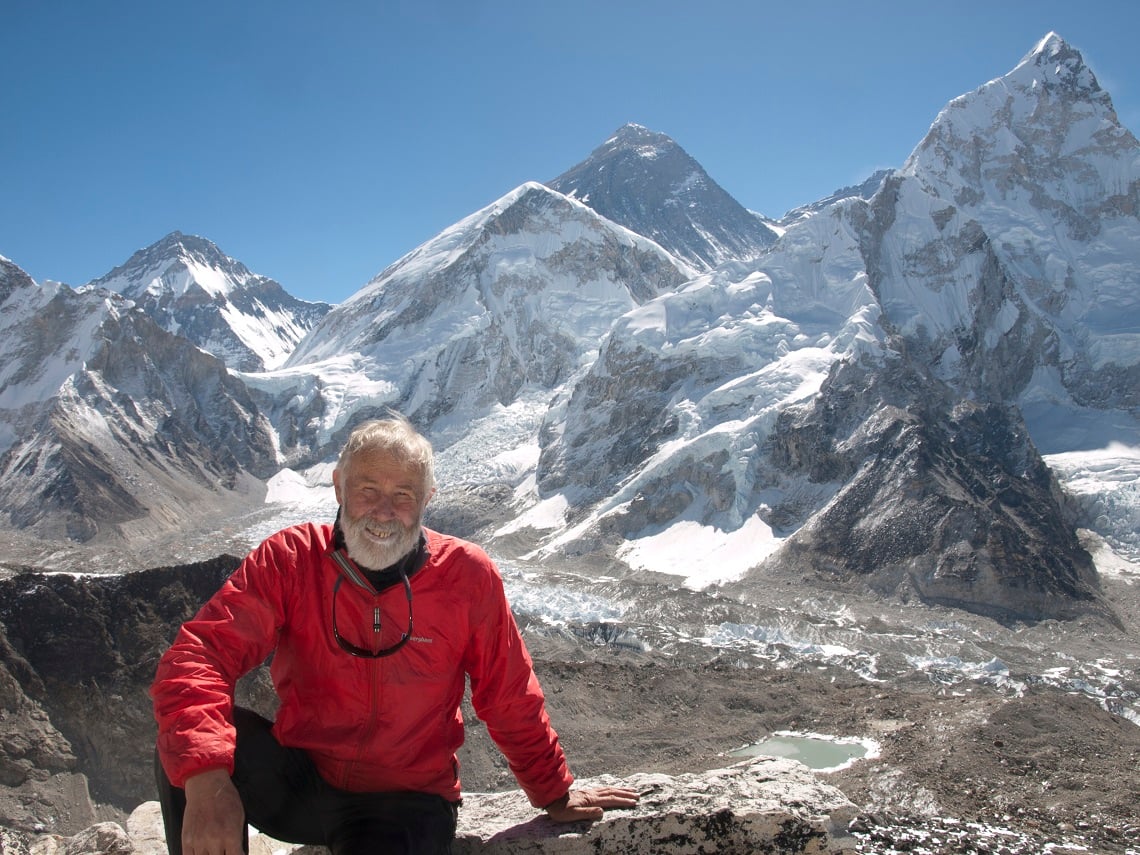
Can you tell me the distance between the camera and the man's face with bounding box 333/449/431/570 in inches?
175

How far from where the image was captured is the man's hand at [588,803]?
459cm

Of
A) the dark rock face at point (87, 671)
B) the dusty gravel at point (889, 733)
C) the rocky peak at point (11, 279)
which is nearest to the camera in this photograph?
the dusty gravel at point (889, 733)

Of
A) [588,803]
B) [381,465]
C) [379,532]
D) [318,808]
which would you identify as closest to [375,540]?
[379,532]

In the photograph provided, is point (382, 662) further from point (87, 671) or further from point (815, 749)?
point (815, 749)

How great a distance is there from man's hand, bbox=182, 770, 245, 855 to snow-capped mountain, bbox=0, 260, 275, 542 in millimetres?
95370

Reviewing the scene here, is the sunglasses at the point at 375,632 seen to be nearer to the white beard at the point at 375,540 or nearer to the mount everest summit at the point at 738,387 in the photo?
the white beard at the point at 375,540

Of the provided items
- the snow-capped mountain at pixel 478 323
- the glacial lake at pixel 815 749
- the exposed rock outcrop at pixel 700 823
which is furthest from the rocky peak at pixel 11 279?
the exposed rock outcrop at pixel 700 823

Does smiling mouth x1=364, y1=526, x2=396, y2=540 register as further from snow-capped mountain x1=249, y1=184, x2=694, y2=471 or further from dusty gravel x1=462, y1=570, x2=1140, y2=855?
snow-capped mountain x1=249, y1=184, x2=694, y2=471

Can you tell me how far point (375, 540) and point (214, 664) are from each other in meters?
0.95

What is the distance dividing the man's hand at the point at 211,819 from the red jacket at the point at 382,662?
0.51 meters

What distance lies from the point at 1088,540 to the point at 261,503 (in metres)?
92.5

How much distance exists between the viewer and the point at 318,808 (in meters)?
4.32

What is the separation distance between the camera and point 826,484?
69062mm

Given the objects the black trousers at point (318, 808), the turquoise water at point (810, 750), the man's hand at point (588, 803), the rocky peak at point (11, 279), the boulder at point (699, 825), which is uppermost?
the rocky peak at point (11, 279)
